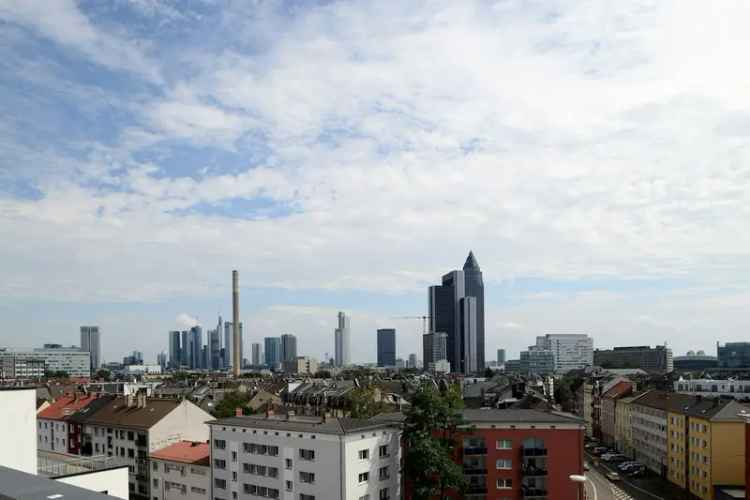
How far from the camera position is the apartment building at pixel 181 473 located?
49.1m

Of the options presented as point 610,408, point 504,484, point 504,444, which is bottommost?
point 610,408

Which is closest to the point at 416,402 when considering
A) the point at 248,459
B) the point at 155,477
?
the point at 248,459

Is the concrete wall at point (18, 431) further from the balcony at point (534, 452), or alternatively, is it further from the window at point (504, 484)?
the balcony at point (534, 452)

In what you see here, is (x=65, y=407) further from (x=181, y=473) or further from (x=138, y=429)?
(x=181, y=473)

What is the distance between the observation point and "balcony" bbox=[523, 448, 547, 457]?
4566cm

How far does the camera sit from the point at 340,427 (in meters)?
42.3

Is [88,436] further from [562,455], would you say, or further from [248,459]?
[562,455]

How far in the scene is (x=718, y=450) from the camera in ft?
186

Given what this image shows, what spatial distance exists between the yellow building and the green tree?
88.3 ft

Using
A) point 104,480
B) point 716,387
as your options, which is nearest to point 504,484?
point 104,480

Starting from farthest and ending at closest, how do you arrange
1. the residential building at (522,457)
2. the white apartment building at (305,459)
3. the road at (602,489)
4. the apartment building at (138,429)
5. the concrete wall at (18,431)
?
the road at (602,489)
the apartment building at (138,429)
the residential building at (522,457)
the white apartment building at (305,459)
the concrete wall at (18,431)

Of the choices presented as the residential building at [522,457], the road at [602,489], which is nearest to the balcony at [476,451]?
the residential building at [522,457]

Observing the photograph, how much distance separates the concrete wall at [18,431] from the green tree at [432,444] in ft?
91.1

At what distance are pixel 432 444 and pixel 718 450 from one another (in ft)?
101
